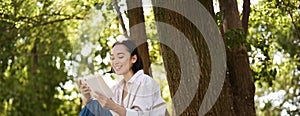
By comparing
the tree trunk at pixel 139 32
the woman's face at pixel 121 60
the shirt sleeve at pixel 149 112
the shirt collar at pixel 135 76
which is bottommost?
the shirt sleeve at pixel 149 112

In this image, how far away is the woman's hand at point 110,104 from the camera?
16.8ft

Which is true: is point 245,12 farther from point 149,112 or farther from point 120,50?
point 149,112

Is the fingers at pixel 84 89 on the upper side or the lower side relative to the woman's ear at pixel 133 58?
lower

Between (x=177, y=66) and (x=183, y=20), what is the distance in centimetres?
42

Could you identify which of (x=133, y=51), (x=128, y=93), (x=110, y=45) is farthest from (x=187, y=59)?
(x=110, y=45)

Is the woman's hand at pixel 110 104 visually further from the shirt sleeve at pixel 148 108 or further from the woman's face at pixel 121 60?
the woman's face at pixel 121 60

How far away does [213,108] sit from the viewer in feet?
23.6

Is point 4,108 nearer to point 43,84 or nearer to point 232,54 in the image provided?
point 43,84

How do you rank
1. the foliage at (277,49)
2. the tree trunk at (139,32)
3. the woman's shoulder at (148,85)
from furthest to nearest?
the foliage at (277,49), the tree trunk at (139,32), the woman's shoulder at (148,85)

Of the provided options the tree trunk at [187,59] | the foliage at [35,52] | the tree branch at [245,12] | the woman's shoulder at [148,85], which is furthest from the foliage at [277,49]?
the woman's shoulder at [148,85]

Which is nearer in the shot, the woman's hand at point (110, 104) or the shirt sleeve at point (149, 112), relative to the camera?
the woman's hand at point (110, 104)

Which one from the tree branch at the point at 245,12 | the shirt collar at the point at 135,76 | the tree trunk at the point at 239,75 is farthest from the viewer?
the tree branch at the point at 245,12

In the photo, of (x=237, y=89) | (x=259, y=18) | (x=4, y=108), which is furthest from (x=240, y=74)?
(x=4, y=108)

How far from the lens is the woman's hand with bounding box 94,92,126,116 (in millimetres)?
5121
